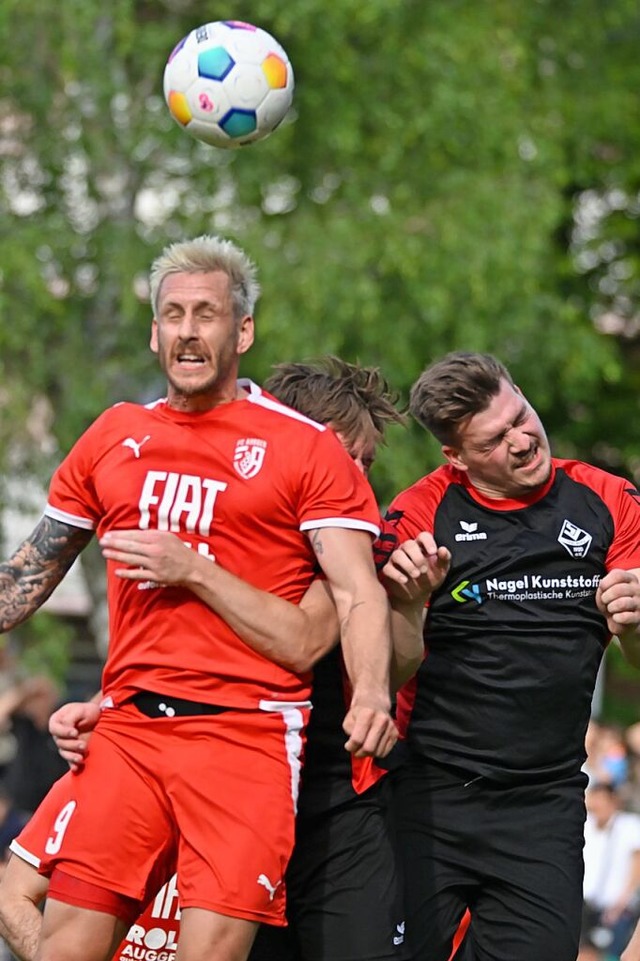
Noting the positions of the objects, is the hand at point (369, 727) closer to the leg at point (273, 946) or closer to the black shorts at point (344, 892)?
the black shorts at point (344, 892)

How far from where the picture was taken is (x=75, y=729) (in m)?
5.65

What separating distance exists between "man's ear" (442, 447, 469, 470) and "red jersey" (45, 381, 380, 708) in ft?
2.20

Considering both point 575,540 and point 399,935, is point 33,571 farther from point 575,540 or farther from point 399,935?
point 575,540

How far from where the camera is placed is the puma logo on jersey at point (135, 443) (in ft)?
18.7

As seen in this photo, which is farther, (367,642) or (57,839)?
(57,839)

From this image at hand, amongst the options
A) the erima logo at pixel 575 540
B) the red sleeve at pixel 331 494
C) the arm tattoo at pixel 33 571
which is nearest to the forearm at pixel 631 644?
the erima logo at pixel 575 540

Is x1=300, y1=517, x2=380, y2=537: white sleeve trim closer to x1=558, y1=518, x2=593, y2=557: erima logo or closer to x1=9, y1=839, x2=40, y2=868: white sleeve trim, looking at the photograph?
x1=558, y1=518, x2=593, y2=557: erima logo

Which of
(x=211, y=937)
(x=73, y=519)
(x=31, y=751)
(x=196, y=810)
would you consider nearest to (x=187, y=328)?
(x=73, y=519)

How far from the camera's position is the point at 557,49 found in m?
20.0

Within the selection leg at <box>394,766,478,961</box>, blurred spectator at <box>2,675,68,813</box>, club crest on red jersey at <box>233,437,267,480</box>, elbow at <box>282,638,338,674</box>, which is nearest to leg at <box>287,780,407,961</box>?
leg at <box>394,766,478,961</box>

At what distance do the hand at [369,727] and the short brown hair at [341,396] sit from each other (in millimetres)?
1240

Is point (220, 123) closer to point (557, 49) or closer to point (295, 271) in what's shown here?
point (295, 271)

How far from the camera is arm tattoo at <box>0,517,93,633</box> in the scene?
5.96 meters

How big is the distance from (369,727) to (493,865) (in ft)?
3.75
